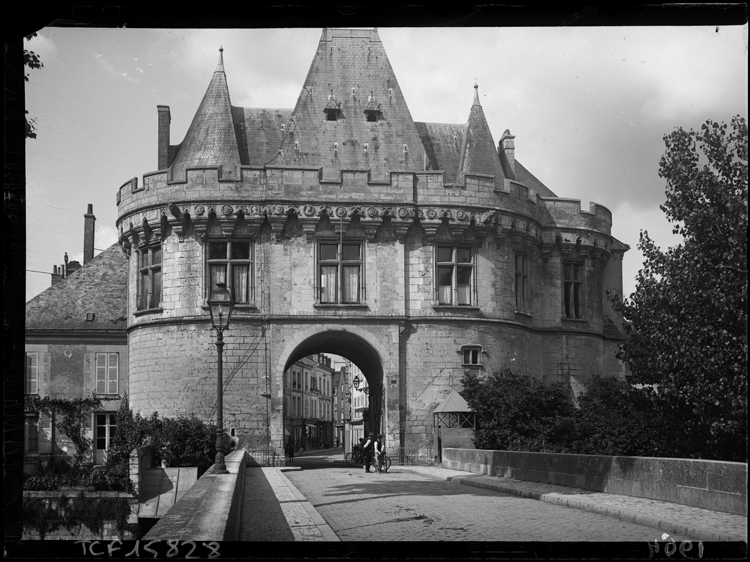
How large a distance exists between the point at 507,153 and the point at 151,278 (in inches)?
604

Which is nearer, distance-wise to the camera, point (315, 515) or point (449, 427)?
point (315, 515)

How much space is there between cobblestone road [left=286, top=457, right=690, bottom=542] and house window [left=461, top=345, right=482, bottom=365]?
12.6m

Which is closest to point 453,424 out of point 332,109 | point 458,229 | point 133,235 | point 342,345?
point 342,345

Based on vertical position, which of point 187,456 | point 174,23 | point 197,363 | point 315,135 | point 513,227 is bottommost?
point 187,456

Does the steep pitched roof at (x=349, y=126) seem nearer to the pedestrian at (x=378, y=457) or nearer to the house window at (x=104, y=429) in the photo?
the pedestrian at (x=378, y=457)

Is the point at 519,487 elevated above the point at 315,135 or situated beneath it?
situated beneath

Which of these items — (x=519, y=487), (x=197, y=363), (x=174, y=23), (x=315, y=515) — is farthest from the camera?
(x=197, y=363)

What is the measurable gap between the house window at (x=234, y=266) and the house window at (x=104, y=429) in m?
8.59

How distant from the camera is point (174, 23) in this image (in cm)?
378

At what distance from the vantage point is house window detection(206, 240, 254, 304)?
3119 centimetres

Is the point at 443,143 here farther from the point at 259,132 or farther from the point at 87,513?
the point at 87,513
